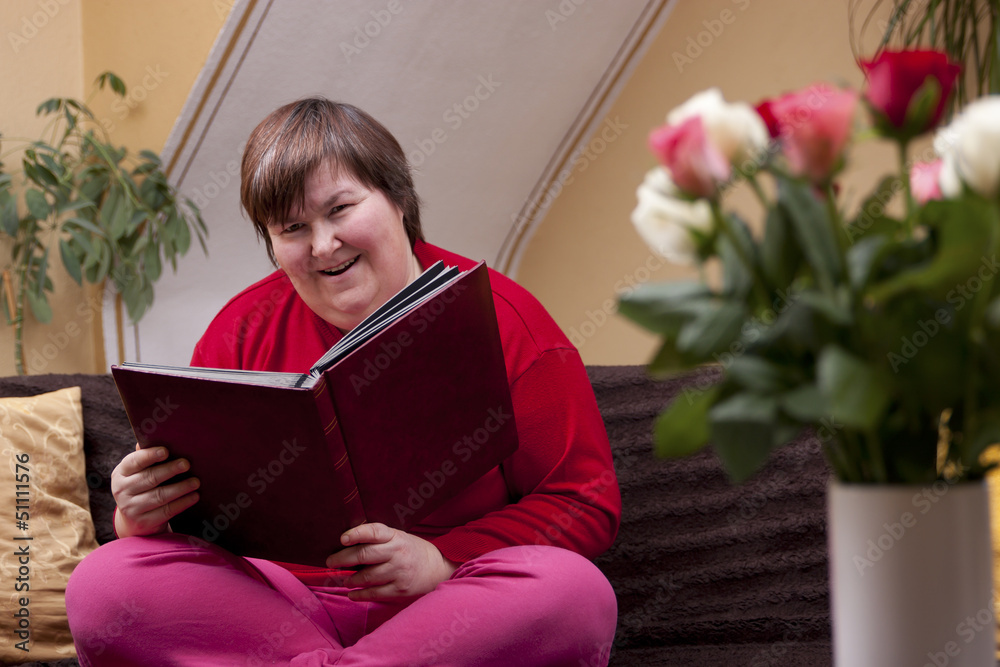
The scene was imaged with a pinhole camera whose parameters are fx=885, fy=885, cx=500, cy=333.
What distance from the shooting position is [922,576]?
49 cm

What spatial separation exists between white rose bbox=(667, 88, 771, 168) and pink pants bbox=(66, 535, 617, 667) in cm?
60

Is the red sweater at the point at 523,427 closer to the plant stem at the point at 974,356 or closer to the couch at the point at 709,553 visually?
the couch at the point at 709,553

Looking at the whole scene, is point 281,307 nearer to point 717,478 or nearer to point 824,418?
point 717,478

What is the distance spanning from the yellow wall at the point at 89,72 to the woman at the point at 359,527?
1.24 m

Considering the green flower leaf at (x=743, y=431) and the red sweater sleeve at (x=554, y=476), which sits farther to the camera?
the red sweater sleeve at (x=554, y=476)

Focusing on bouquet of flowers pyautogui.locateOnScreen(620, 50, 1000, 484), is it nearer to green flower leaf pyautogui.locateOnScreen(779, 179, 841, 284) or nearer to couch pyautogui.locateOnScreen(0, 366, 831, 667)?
green flower leaf pyautogui.locateOnScreen(779, 179, 841, 284)

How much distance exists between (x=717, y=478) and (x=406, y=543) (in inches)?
23.6

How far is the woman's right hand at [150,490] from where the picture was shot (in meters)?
0.92

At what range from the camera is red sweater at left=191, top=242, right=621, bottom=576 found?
3.55 ft

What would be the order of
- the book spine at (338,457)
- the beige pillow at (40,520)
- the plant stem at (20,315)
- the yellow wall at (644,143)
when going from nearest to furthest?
the book spine at (338,457)
the beige pillow at (40,520)
the yellow wall at (644,143)
the plant stem at (20,315)

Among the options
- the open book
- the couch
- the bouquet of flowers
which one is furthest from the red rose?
the couch

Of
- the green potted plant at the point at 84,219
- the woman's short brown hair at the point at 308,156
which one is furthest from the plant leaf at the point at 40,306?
the woman's short brown hair at the point at 308,156

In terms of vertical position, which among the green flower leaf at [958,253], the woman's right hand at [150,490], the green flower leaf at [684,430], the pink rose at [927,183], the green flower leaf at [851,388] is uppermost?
the pink rose at [927,183]

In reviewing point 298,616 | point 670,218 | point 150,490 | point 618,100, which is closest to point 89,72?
point 618,100
